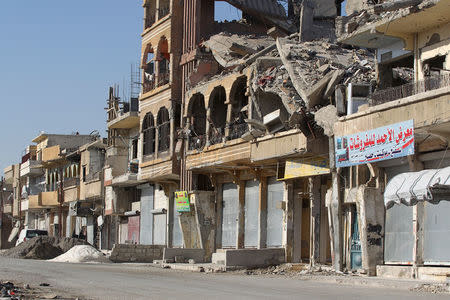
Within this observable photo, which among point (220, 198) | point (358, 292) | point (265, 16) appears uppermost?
point (265, 16)

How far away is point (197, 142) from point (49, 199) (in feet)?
101

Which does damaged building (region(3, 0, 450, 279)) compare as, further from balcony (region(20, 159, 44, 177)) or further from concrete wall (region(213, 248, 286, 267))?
balcony (region(20, 159, 44, 177))

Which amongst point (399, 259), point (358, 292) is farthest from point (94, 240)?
point (358, 292)

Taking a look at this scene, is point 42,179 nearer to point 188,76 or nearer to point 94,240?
point 94,240

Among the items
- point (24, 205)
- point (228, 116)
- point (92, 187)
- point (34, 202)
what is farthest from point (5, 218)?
point (228, 116)

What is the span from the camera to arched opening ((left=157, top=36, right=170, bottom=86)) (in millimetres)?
40219

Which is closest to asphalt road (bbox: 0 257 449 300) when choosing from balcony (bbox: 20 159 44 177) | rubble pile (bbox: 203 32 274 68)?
rubble pile (bbox: 203 32 274 68)

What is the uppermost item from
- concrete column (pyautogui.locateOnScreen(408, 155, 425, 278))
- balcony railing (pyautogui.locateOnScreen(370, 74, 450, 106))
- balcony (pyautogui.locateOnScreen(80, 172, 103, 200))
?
balcony railing (pyautogui.locateOnScreen(370, 74, 450, 106))

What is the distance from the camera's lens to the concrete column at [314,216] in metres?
27.9

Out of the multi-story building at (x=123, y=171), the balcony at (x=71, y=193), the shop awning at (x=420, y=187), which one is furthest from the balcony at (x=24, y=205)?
the shop awning at (x=420, y=187)

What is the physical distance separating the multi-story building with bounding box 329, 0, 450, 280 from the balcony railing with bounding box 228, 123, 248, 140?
7.43 m

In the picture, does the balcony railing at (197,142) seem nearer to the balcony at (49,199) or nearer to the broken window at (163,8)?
the broken window at (163,8)

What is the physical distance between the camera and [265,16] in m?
40.3

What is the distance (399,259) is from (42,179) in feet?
175
